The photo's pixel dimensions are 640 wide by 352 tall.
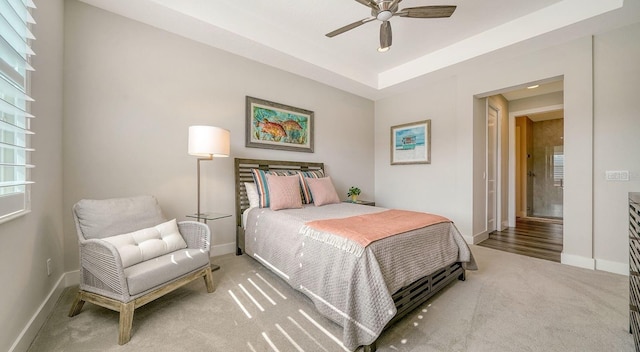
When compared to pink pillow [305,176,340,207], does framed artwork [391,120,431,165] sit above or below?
above

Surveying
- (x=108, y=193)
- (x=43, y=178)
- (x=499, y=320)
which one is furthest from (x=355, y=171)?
(x=43, y=178)

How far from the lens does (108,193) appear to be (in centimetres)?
249

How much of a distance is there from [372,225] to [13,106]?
2.32m

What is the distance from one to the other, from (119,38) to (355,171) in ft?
13.2

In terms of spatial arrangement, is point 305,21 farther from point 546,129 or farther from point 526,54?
point 546,129

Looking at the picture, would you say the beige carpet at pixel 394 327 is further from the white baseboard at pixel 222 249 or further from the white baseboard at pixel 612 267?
the white baseboard at pixel 222 249

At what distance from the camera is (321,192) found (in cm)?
341

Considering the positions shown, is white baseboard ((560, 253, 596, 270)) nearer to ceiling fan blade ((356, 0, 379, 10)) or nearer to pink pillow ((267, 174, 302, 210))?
pink pillow ((267, 174, 302, 210))

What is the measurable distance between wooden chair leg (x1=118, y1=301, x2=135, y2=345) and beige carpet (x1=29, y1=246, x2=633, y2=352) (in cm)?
4

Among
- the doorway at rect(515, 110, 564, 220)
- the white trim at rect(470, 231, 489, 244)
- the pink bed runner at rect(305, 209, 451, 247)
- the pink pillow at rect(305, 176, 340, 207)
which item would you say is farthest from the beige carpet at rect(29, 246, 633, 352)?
the doorway at rect(515, 110, 564, 220)

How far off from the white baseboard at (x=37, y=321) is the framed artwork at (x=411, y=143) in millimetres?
4944

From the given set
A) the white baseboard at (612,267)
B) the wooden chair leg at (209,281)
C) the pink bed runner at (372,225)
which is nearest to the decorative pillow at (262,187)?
the wooden chair leg at (209,281)

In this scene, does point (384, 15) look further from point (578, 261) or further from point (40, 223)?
point (578, 261)

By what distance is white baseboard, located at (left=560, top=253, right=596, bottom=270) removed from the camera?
2.81 metres
